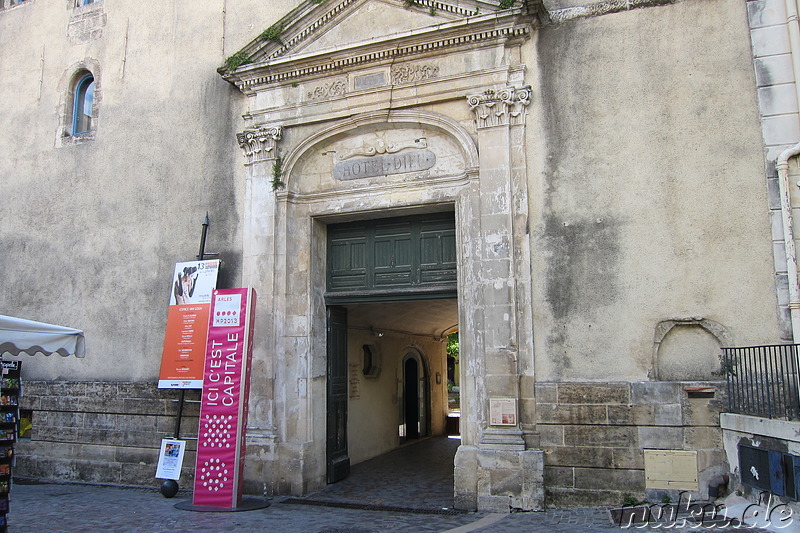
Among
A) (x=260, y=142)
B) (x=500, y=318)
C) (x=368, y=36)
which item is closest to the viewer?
(x=500, y=318)

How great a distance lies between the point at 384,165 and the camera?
929cm

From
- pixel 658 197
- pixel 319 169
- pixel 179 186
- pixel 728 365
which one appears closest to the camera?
pixel 728 365

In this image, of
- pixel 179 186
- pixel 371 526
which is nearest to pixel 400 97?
pixel 179 186

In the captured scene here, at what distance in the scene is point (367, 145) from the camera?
9430 mm

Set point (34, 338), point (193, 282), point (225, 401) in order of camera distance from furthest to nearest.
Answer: point (193, 282) < point (225, 401) < point (34, 338)

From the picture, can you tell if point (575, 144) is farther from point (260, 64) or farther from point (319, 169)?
point (260, 64)

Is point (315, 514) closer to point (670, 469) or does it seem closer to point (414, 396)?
point (670, 469)

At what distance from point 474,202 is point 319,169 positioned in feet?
8.29

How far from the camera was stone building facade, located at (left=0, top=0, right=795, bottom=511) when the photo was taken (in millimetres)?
7629

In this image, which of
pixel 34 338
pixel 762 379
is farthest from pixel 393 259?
pixel 762 379

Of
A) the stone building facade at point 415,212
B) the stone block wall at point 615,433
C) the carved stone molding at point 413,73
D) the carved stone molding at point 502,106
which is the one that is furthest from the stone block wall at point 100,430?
the carved stone molding at point 502,106

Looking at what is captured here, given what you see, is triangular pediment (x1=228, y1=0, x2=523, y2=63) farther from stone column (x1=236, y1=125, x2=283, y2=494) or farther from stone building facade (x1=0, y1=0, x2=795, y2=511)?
stone column (x1=236, y1=125, x2=283, y2=494)

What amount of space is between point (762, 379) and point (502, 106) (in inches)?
172

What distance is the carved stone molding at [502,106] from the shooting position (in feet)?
27.6
